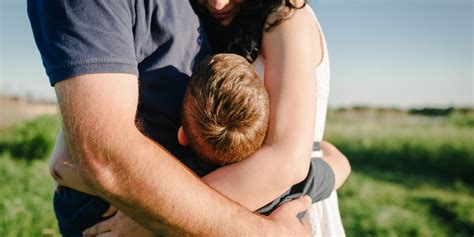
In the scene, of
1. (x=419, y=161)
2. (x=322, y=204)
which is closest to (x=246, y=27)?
(x=322, y=204)

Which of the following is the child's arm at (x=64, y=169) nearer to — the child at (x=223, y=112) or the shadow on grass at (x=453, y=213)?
the child at (x=223, y=112)

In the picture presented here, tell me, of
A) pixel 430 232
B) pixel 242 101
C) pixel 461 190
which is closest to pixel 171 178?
pixel 242 101

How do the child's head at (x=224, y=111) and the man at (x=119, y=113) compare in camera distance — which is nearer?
the man at (x=119, y=113)

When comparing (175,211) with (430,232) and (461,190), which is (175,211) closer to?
(430,232)

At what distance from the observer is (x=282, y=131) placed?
1.75 metres

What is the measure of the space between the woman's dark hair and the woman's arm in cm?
8

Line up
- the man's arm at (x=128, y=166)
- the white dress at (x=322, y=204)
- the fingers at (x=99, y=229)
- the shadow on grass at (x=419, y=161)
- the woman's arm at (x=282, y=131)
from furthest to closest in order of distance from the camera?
the shadow on grass at (x=419, y=161)
the white dress at (x=322, y=204)
the fingers at (x=99, y=229)
the woman's arm at (x=282, y=131)
the man's arm at (x=128, y=166)

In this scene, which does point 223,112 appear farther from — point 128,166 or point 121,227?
point 121,227

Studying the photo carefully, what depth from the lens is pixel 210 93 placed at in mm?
1758

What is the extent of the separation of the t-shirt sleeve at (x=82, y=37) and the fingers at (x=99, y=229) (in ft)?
2.00

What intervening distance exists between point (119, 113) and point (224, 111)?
17.1 inches

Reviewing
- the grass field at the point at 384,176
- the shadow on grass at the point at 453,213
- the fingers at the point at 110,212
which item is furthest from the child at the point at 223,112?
the shadow on grass at the point at 453,213

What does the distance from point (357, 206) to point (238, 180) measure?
7.06m

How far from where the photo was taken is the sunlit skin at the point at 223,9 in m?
1.90
